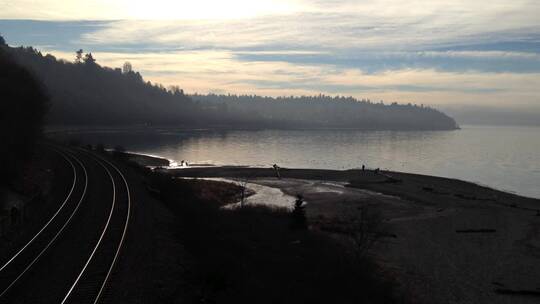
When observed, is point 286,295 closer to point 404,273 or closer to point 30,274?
point 30,274

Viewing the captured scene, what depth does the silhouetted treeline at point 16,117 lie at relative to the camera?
109ft

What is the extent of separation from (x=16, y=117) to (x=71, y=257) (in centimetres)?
2196

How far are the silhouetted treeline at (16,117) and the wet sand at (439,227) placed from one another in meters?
23.3

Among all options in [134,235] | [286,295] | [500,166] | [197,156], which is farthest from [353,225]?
[500,166]

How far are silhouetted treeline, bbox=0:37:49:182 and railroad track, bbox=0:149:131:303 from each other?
546cm

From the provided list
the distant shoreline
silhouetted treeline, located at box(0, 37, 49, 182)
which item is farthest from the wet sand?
silhouetted treeline, located at box(0, 37, 49, 182)

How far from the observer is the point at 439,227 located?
41062 mm

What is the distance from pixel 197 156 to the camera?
356 ft

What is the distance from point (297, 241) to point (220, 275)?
1157cm

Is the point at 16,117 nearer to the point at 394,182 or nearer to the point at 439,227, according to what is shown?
the point at 439,227

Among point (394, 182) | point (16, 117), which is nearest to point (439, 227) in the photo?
point (394, 182)

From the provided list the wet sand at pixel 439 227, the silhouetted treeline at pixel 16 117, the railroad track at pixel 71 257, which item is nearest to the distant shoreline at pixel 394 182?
the wet sand at pixel 439 227

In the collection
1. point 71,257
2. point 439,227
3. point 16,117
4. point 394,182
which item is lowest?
point 439,227

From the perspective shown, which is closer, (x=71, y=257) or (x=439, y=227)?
(x=71, y=257)
